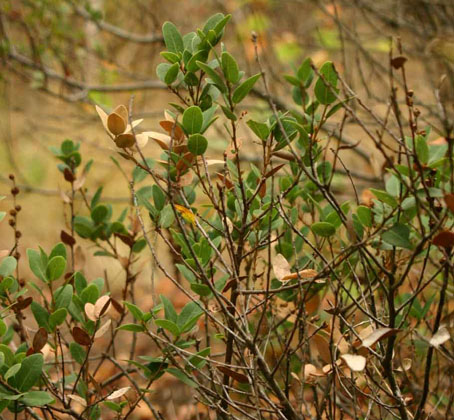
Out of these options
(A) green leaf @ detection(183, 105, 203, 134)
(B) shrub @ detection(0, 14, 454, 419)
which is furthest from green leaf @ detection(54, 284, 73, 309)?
(A) green leaf @ detection(183, 105, 203, 134)

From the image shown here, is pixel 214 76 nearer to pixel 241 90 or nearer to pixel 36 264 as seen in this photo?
pixel 241 90

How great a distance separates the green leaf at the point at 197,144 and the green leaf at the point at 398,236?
381 millimetres

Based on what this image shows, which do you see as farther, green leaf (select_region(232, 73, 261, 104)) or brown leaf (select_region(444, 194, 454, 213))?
green leaf (select_region(232, 73, 261, 104))

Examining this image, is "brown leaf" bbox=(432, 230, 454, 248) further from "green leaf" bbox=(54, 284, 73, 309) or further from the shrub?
"green leaf" bbox=(54, 284, 73, 309)

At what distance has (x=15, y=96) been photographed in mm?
6969

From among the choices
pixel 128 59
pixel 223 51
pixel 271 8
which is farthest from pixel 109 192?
pixel 223 51

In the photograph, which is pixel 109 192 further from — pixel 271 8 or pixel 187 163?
pixel 187 163

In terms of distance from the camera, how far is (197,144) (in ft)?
3.92

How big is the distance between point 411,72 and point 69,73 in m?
4.76

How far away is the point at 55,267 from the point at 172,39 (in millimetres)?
545

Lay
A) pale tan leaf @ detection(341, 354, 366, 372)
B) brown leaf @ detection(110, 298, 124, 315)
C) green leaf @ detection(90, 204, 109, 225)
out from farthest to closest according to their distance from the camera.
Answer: green leaf @ detection(90, 204, 109, 225) < brown leaf @ detection(110, 298, 124, 315) < pale tan leaf @ detection(341, 354, 366, 372)

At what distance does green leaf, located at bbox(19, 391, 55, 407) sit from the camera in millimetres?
1118

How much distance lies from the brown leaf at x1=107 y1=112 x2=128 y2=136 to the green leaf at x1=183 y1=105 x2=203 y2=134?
0.42 ft

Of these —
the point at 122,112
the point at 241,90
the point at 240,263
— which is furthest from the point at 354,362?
the point at 122,112
